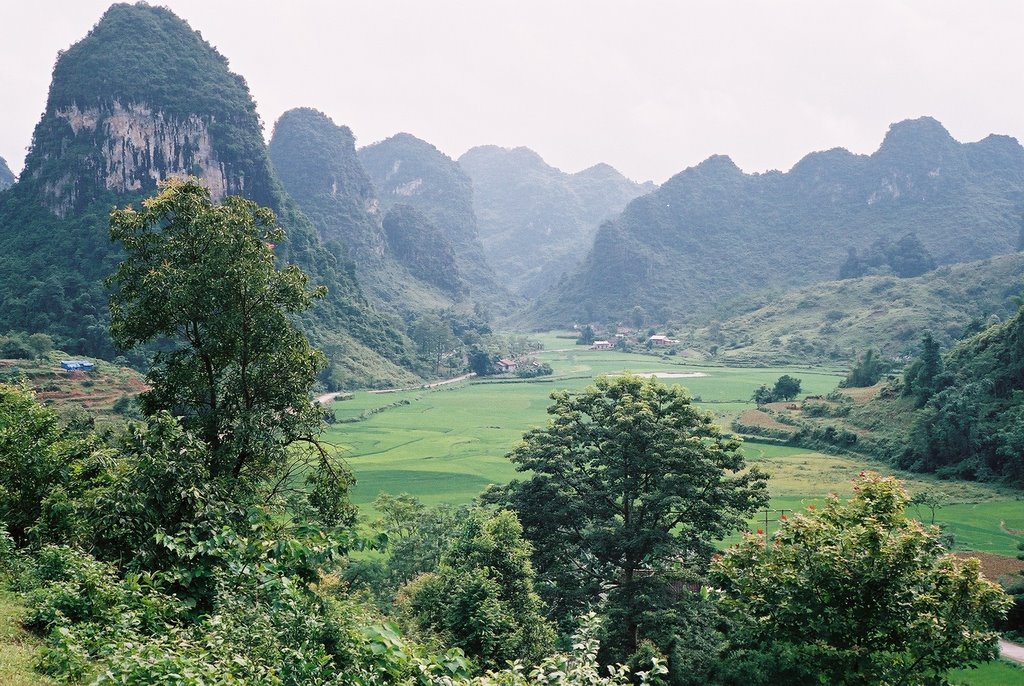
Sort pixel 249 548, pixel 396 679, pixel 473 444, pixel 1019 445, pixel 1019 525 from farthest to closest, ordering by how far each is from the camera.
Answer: pixel 473 444 < pixel 1019 445 < pixel 1019 525 < pixel 249 548 < pixel 396 679

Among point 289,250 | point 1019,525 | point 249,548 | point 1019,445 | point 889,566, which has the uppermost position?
point 289,250

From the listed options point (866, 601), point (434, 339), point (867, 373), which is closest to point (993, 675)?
point (866, 601)

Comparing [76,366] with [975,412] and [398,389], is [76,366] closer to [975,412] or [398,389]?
[398,389]

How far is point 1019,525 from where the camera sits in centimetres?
2423

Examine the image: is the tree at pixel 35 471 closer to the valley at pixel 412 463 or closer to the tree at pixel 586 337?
the valley at pixel 412 463

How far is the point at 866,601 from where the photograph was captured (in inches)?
340

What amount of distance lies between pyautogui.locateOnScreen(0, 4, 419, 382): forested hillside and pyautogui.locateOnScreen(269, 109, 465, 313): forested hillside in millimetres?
23021

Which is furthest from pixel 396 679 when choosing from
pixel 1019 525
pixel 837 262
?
pixel 837 262

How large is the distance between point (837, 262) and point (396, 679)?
409 feet

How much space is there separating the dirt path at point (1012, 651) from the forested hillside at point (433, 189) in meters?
133

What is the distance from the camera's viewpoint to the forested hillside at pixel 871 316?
66.4 meters

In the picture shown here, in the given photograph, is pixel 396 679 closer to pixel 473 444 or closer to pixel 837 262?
pixel 473 444

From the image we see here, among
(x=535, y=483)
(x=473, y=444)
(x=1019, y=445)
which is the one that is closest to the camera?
(x=535, y=483)

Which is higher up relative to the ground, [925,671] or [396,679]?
[396,679]
